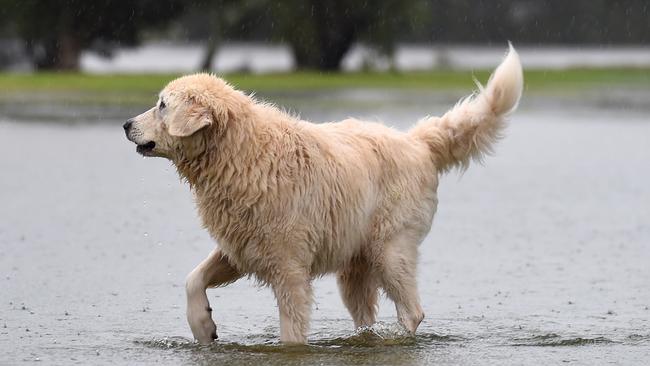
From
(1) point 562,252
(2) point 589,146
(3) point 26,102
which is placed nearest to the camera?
(1) point 562,252

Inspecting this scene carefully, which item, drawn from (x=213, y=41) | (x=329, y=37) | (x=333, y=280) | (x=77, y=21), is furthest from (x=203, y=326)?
(x=77, y=21)

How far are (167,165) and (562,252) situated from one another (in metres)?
8.21

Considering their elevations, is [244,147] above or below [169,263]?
above

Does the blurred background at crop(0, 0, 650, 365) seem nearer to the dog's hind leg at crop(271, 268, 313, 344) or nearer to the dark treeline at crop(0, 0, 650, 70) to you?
the dog's hind leg at crop(271, 268, 313, 344)

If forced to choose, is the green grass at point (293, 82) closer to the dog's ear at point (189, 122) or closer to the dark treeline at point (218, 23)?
the dark treeline at point (218, 23)

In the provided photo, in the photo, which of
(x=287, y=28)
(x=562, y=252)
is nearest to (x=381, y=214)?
(x=562, y=252)

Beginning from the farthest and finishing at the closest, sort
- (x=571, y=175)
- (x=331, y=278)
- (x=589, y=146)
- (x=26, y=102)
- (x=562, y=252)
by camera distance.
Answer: (x=26, y=102)
(x=589, y=146)
(x=571, y=175)
(x=562, y=252)
(x=331, y=278)

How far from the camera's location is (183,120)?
7.89m

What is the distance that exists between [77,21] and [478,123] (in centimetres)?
3946

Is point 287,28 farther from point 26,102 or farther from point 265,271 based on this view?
point 265,271

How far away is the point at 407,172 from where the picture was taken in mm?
8547

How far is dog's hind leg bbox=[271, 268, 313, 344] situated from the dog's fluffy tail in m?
1.38

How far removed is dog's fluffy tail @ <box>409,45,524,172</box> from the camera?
8852 millimetres

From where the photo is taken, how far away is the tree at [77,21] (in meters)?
46.3
